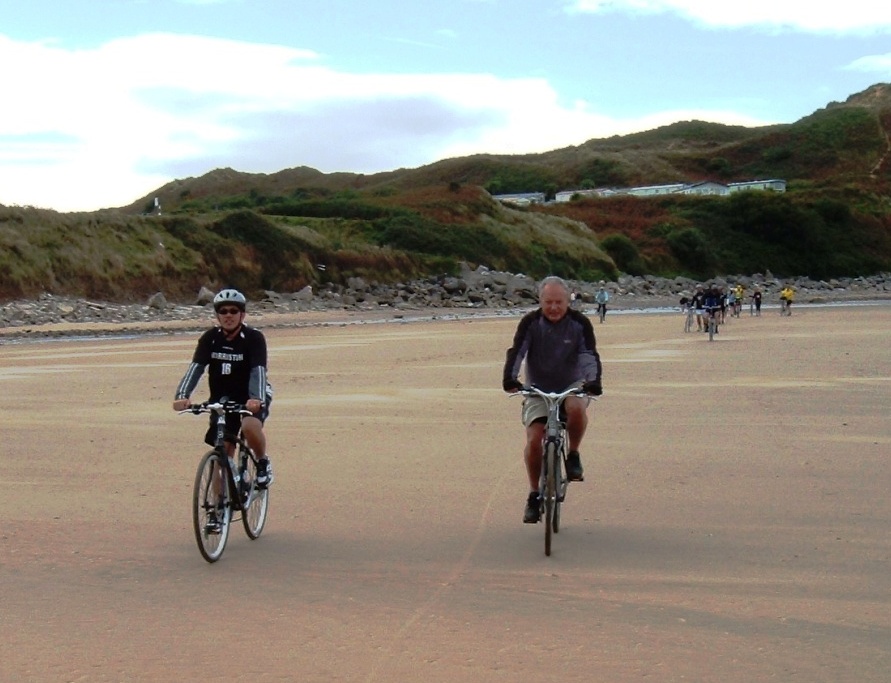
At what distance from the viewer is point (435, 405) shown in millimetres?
16656

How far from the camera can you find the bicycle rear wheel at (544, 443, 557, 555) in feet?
25.7

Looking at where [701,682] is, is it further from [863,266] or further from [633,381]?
[863,266]

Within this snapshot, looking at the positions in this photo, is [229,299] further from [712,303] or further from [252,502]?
[712,303]

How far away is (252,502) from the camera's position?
8312mm

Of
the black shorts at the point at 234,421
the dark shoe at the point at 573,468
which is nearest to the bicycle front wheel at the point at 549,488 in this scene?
the dark shoe at the point at 573,468

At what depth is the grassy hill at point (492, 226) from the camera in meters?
56.4

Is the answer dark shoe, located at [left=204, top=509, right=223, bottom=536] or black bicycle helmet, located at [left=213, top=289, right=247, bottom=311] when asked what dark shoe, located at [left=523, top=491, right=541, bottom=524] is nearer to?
dark shoe, located at [left=204, top=509, right=223, bottom=536]

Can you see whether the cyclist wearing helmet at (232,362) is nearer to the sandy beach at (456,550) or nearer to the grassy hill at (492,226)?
the sandy beach at (456,550)

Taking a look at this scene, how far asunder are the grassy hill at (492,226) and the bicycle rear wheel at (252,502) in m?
44.4

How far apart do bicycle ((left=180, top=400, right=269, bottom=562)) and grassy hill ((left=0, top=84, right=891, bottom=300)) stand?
1766 inches

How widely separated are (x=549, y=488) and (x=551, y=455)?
23 cm

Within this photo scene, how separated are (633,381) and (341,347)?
11.9 meters

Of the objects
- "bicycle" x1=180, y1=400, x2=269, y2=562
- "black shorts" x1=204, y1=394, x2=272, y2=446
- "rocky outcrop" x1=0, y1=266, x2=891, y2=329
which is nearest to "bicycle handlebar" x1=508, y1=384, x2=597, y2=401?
"black shorts" x1=204, y1=394, x2=272, y2=446

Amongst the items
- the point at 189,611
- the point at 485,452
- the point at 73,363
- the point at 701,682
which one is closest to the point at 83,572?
the point at 189,611
